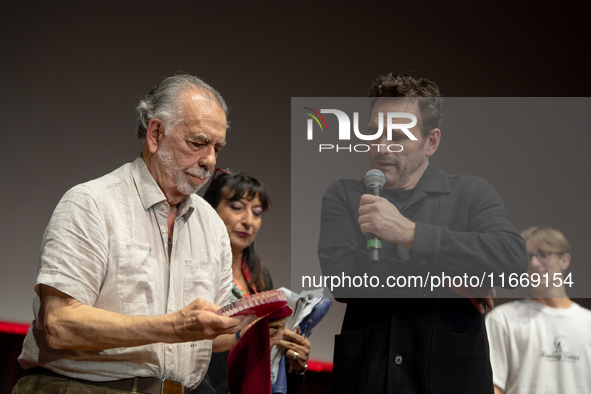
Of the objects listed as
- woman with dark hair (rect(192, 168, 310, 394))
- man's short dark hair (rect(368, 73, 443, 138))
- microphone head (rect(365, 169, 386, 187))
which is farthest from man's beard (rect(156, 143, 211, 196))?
woman with dark hair (rect(192, 168, 310, 394))

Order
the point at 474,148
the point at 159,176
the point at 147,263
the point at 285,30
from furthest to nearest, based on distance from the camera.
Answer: the point at 285,30
the point at 474,148
the point at 159,176
the point at 147,263

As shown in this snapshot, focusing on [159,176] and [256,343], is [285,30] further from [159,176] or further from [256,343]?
[256,343]

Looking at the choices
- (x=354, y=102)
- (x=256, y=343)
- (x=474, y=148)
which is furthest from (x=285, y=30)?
(x=256, y=343)

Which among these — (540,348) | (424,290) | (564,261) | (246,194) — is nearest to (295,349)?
(246,194)

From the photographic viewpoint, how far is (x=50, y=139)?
349 centimetres

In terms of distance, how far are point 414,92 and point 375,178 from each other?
0.33 m

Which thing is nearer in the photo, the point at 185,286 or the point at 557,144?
the point at 185,286

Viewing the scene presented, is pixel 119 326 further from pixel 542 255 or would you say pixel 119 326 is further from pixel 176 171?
pixel 542 255

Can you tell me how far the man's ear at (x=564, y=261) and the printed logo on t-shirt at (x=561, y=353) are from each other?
1.59ft

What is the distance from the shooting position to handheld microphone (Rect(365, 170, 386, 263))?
5.87 ft

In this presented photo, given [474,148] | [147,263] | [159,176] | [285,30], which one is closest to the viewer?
[147,263]

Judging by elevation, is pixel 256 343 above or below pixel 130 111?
below

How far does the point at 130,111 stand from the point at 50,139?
551 mm

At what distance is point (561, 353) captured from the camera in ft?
7.98
